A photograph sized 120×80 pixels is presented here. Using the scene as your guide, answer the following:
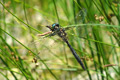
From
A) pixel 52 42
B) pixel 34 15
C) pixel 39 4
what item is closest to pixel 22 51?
pixel 34 15

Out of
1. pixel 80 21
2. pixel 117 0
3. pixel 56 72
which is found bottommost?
pixel 56 72

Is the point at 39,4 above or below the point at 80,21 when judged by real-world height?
above

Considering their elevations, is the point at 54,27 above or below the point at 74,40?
above

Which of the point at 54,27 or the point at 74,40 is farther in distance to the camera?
the point at 74,40

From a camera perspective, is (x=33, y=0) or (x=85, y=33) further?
(x=33, y=0)

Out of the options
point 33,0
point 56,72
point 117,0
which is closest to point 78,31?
point 117,0

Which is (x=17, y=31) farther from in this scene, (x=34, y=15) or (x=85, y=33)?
(x=85, y=33)

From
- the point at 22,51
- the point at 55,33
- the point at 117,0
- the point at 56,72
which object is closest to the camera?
the point at 55,33

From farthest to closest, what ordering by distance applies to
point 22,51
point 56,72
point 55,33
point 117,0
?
point 22,51 < point 56,72 < point 117,0 < point 55,33

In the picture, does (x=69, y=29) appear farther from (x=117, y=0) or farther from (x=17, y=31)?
(x=17, y=31)
